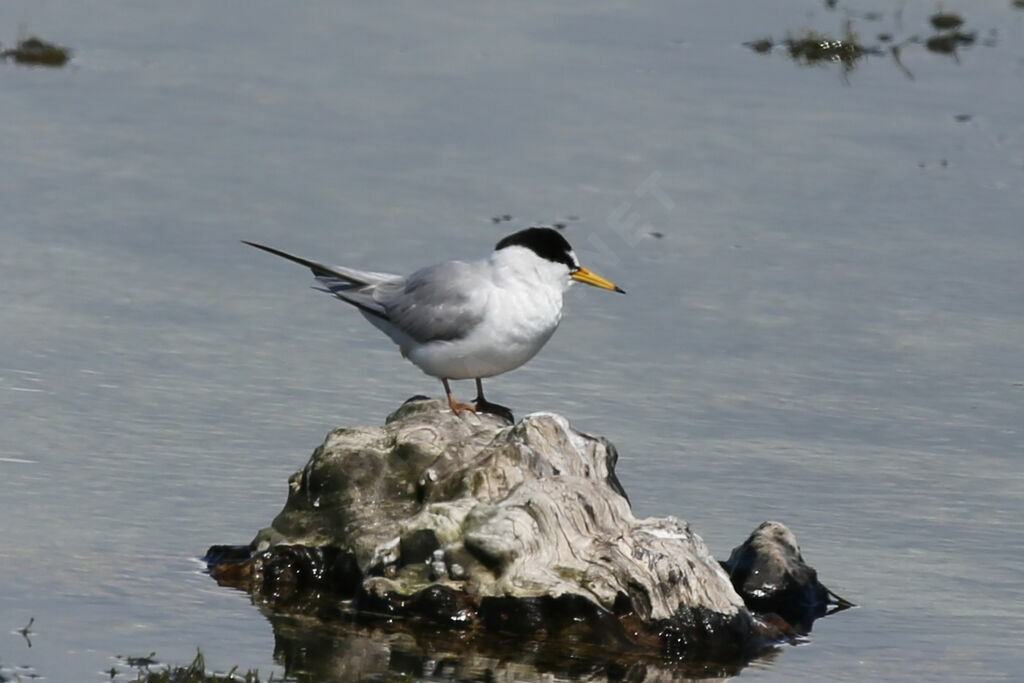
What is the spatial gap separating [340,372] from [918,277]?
4253 millimetres

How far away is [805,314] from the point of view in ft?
42.4

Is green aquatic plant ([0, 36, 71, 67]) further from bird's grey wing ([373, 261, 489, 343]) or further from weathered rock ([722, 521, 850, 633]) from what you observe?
weathered rock ([722, 521, 850, 633])

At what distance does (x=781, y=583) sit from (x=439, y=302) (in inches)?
85.9

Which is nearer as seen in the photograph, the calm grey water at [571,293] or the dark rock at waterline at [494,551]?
the dark rock at waterline at [494,551]

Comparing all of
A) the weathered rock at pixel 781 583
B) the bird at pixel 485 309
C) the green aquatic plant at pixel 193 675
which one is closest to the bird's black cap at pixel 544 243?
the bird at pixel 485 309

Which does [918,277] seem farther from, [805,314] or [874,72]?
[874,72]

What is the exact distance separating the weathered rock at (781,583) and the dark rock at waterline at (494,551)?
0.23 m

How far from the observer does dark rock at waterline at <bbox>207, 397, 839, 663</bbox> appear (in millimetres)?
8180

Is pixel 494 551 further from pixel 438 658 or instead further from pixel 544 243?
pixel 544 243

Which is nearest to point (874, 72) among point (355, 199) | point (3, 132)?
point (355, 199)

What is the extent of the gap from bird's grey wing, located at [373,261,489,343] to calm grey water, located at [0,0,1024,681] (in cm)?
85

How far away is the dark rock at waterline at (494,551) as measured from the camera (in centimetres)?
818

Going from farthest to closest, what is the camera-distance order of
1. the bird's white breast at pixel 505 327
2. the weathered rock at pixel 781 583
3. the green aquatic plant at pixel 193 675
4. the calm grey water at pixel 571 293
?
1. the bird's white breast at pixel 505 327
2. the calm grey water at pixel 571 293
3. the weathered rock at pixel 781 583
4. the green aquatic plant at pixel 193 675

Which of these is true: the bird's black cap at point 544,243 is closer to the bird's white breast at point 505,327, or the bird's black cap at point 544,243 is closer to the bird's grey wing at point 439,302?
the bird's white breast at point 505,327
